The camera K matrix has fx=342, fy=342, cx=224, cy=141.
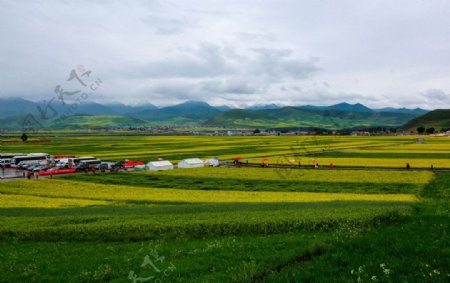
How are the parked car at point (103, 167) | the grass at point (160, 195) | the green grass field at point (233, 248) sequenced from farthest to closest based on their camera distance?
the parked car at point (103, 167), the grass at point (160, 195), the green grass field at point (233, 248)

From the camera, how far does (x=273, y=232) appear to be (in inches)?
687

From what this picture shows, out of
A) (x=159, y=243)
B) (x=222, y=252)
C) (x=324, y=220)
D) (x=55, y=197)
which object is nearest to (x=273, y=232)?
(x=324, y=220)

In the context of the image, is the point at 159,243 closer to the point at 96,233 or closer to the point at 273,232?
A: the point at 96,233

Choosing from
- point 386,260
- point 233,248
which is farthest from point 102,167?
point 386,260

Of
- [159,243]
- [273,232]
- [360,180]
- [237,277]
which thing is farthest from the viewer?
[360,180]

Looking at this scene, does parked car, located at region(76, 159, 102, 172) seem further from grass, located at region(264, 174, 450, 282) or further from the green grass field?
grass, located at region(264, 174, 450, 282)

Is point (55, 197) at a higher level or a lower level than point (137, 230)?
lower

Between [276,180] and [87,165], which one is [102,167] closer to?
[87,165]

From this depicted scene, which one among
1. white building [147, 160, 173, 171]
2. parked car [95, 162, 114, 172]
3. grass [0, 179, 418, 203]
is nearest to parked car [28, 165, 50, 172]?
parked car [95, 162, 114, 172]

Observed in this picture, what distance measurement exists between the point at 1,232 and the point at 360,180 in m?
43.6

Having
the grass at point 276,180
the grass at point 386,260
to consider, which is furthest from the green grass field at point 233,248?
the grass at point 276,180

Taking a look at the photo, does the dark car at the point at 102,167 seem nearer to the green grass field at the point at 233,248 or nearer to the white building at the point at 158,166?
the white building at the point at 158,166

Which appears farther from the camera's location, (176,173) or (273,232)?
(176,173)

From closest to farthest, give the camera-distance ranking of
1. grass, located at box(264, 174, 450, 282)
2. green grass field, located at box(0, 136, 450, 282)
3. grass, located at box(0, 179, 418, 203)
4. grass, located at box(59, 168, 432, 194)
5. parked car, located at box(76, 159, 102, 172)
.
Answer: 1. grass, located at box(264, 174, 450, 282)
2. green grass field, located at box(0, 136, 450, 282)
3. grass, located at box(0, 179, 418, 203)
4. grass, located at box(59, 168, 432, 194)
5. parked car, located at box(76, 159, 102, 172)
